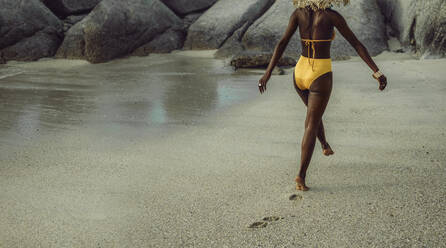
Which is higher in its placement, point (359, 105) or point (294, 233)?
point (294, 233)

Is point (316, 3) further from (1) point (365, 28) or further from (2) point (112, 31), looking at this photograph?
(2) point (112, 31)

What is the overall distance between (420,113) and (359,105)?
30.3 inches

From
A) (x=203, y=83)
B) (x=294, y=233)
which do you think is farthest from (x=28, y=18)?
(x=294, y=233)

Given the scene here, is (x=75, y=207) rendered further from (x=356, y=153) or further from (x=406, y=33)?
(x=406, y=33)

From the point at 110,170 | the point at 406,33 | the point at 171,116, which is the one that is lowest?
the point at 406,33

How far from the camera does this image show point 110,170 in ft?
11.9

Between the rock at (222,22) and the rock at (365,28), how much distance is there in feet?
8.21

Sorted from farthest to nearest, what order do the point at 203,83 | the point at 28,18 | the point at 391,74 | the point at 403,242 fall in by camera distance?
the point at 28,18
the point at 203,83
the point at 391,74
the point at 403,242

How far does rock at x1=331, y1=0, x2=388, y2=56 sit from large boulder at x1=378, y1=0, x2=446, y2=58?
0.34 meters

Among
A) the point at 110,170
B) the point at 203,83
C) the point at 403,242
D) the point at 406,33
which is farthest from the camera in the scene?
the point at 406,33

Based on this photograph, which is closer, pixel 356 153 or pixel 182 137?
pixel 356 153

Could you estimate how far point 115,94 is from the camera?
664 centimetres

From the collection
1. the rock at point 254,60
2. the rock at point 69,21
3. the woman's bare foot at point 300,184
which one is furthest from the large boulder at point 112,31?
the woman's bare foot at point 300,184

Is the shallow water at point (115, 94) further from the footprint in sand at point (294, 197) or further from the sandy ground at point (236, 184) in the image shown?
the footprint in sand at point (294, 197)
